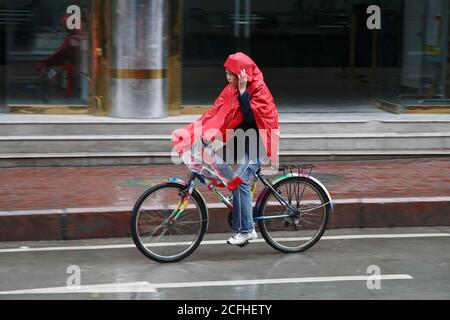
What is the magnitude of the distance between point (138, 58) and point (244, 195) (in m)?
4.72

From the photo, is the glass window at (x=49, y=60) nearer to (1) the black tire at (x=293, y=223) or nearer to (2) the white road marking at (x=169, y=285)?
(1) the black tire at (x=293, y=223)

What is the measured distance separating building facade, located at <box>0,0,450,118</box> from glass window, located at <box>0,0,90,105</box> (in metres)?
0.01

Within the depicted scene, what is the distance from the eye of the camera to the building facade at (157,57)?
11578mm

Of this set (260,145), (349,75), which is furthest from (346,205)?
(349,75)

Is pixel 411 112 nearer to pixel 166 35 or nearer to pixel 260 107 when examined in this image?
pixel 166 35

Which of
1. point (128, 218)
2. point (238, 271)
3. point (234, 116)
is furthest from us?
point (128, 218)

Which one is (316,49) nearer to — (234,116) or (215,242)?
(215,242)

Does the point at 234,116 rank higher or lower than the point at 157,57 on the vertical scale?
lower

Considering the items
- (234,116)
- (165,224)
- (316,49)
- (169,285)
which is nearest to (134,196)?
(165,224)

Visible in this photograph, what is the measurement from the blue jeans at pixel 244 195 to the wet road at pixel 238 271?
302mm

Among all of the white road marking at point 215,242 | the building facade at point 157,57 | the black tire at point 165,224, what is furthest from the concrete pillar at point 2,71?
the black tire at point 165,224

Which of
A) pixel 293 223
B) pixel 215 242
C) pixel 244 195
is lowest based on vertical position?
pixel 215 242

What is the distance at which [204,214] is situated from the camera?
7277 millimetres

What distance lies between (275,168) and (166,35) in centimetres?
478
